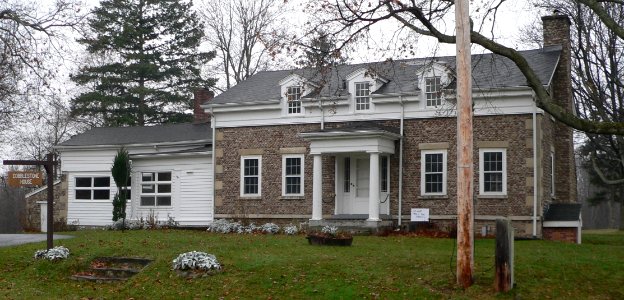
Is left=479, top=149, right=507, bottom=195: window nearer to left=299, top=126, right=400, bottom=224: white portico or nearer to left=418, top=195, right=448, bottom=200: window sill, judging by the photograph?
left=418, top=195, right=448, bottom=200: window sill

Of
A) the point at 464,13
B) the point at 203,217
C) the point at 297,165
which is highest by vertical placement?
the point at 464,13

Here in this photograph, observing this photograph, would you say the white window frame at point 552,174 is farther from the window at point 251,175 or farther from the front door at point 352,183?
the window at point 251,175

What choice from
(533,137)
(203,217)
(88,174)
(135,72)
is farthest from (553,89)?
(135,72)

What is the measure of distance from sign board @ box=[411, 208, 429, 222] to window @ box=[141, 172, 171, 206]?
10.9 meters

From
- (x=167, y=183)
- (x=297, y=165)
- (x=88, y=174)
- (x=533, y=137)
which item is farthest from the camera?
(x=88, y=174)

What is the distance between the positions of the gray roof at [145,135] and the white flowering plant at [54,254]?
1383 cm

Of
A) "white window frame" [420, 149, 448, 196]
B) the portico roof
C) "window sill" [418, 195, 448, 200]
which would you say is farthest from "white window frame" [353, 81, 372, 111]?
"window sill" [418, 195, 448, 200]

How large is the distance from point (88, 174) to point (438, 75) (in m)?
16.4

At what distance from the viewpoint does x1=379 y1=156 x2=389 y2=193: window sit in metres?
28.2

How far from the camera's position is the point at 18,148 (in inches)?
2287

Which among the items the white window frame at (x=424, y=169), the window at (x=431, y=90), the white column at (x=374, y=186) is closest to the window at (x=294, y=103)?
the white column at (x=374, y=186)

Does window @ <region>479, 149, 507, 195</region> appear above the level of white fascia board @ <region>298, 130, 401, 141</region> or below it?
below

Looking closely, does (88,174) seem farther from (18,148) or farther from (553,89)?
(18,148)

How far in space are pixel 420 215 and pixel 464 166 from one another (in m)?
13.0
